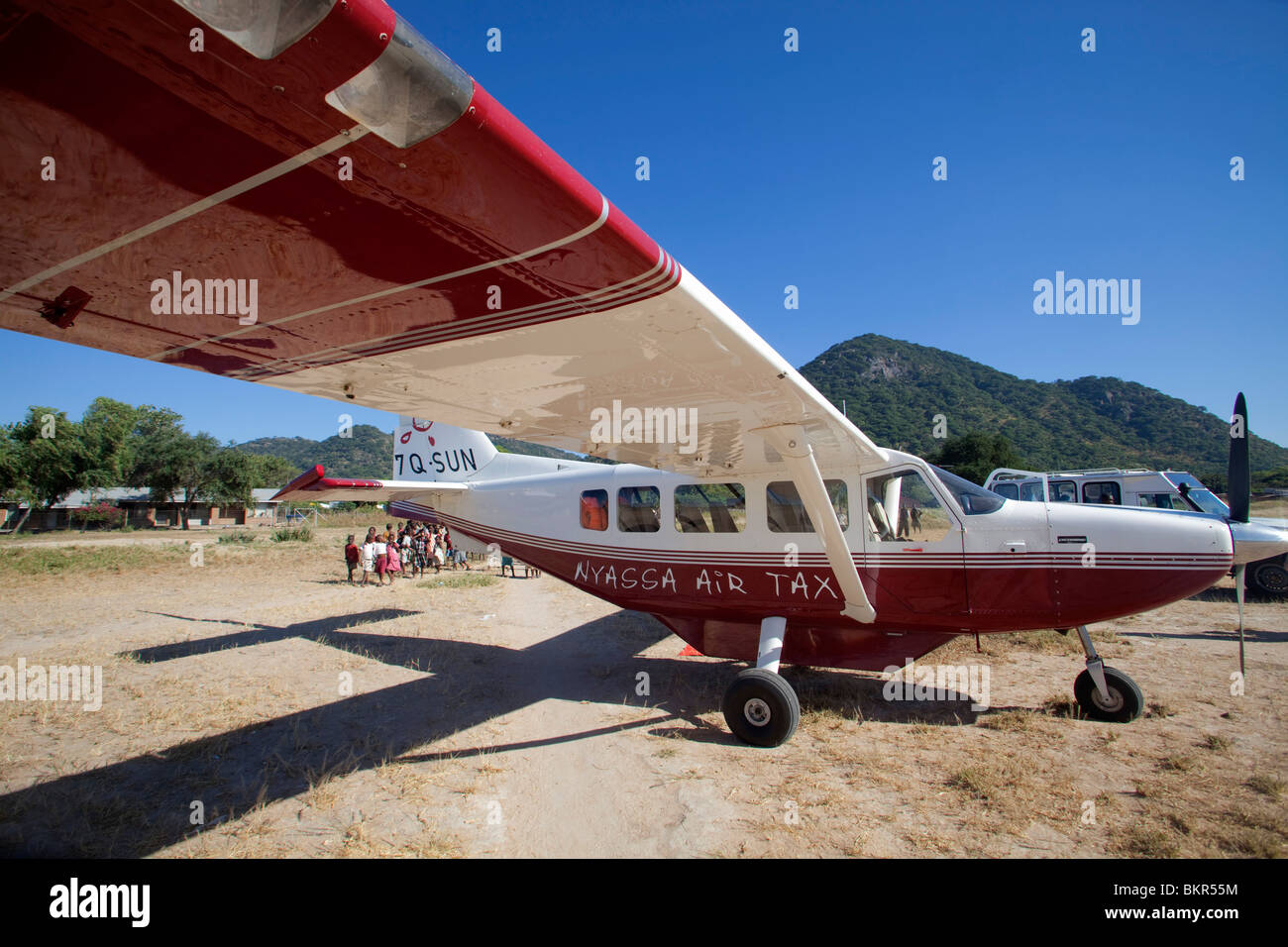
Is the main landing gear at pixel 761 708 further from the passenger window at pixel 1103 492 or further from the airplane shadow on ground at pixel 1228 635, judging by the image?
the passenger window at pixel 1103 492

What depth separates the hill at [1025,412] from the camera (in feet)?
186

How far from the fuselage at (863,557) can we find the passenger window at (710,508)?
17mm

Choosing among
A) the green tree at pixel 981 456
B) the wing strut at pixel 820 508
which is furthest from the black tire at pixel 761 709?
the green tree at pixel 981 456

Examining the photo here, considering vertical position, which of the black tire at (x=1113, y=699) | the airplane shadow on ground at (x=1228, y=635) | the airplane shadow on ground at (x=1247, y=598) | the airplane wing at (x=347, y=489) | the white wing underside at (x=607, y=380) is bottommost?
the airplane shadow on ground at (x=1247, y=598)

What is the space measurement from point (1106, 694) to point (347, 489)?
28.3ft

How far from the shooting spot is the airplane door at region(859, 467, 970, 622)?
5.49 metres

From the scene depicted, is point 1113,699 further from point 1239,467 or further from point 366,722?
point 366,722

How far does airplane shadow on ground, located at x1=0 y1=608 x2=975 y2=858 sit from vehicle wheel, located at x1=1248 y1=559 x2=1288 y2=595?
36.8 feet

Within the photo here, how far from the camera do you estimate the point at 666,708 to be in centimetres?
602

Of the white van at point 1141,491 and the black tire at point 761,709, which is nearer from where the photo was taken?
the black tire at point 761,709

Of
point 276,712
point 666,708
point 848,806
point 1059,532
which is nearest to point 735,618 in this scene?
point 666,708

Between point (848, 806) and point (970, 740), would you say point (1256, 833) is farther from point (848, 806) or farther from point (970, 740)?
point (848, 806)

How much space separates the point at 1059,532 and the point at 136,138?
262 inches

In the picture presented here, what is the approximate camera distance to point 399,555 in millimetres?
16891
